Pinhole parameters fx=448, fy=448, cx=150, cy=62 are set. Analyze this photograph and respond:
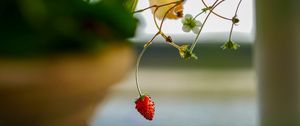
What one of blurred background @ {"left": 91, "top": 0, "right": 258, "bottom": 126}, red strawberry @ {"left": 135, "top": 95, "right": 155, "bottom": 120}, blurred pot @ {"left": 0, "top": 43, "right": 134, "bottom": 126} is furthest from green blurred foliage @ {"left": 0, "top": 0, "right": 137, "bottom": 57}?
blurred background @ {"left": 91, "top": 0, "right": 258, "bottom": 126}

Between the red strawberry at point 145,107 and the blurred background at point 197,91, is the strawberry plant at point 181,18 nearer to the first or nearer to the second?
the red strawberry at point 145,107

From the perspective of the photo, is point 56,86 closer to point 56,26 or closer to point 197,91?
point 56,26

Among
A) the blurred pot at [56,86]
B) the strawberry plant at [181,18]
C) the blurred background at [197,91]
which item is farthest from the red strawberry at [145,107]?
the blurred background at [197,91]

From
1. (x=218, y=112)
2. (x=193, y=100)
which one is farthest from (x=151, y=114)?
(x=193, y=100)

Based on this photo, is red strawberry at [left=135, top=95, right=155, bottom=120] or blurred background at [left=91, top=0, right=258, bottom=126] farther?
blurred background at [left=91, top=0, right=258, bottom=126]

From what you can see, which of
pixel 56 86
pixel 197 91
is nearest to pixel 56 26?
pixel 56 86

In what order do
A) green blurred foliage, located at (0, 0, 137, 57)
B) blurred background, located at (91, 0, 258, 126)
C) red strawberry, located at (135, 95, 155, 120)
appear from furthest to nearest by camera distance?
1. blurred background, located at (91, 0, 258, 126)
2. red strawberry, located at (135, 95, 155, 120)
3. green blurred foliage, located at (0, 0, 137, 57)

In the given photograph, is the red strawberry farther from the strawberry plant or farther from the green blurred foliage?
the green blurred foliage

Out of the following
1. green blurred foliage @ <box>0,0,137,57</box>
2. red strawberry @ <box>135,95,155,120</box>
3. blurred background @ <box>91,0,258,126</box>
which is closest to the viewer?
green blurred foliage @ <box>0,0,137,57</box>
